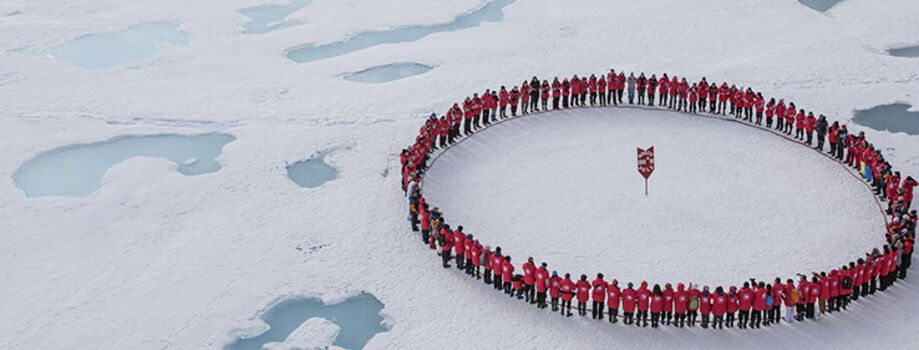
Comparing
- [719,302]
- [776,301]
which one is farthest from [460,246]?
[776,301]

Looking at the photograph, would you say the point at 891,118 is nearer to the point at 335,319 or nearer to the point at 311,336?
the point at 335,319

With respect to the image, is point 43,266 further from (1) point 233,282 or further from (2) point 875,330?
(2) point 875,330

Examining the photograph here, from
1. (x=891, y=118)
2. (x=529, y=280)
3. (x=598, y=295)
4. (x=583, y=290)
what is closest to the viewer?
(x=598, y=295)

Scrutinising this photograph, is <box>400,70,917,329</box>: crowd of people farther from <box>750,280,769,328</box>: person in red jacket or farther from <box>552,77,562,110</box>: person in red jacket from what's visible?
<box>552,77,562,110</box>: person in red jacket

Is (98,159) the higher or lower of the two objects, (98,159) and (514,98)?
the lower

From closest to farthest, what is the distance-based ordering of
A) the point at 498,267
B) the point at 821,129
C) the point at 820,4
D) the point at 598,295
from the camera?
1. the point at 598,295
2. the point at 498,267
3. the point at 821,129
4. the point at 820,4

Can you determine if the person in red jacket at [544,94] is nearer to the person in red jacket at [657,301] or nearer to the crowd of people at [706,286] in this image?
the crowd of people at [706,286]

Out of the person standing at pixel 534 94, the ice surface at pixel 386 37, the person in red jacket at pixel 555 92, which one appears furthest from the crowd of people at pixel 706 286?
the ice surface at pixel 386 37
